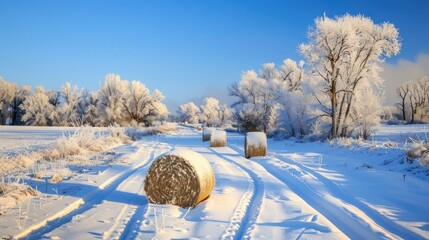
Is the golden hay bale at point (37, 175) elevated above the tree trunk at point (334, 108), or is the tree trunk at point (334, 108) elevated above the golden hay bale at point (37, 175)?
the tree trunk at point (334, 108)

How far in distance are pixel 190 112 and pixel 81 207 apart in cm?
Result: 10855

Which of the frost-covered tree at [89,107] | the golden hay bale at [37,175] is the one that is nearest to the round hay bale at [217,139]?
the golden hay bale at [37,175]

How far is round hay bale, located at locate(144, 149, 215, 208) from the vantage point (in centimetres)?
588

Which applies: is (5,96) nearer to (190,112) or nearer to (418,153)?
(418,153)

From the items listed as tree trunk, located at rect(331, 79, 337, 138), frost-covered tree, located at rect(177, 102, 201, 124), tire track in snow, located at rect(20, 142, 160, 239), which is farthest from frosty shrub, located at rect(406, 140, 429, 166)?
frost-covered tree, located at rect(177, 102, 201, 124)

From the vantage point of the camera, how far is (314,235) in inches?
173

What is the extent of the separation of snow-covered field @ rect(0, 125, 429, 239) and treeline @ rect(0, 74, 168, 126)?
130ft

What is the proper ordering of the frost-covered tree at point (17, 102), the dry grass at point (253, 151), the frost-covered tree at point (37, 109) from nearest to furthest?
the dry grass at point (253, 151) → the frost-covered tree at point (37, 109) → the frost-covered tree at point (17, 102)

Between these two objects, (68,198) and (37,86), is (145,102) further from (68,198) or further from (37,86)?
(68,198)

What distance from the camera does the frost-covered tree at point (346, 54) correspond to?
19234 millimetres

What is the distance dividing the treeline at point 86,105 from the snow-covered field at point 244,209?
130 ft

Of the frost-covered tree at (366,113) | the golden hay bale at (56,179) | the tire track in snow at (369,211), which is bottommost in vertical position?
the tire track in snow at (369,211)

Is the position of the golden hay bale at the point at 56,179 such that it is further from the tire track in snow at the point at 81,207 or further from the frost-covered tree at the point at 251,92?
the frost-covered tree at the point at 251,92

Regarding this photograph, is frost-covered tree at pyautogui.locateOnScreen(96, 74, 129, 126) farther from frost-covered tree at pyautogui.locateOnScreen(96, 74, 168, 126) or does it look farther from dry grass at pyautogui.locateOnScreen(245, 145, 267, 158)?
dry grass at pyautogui.locateOnScreen(245, 145, 267, 158)
